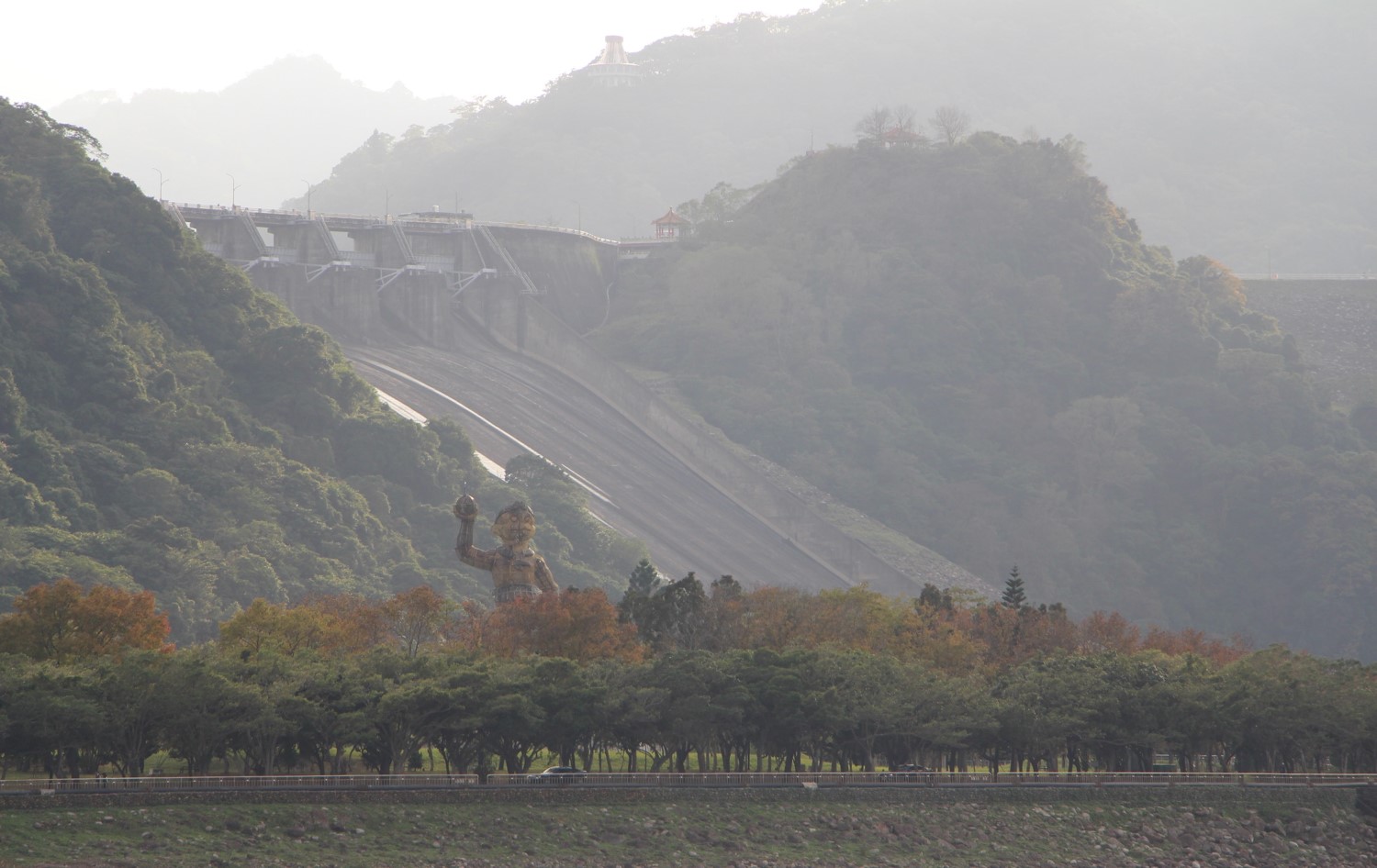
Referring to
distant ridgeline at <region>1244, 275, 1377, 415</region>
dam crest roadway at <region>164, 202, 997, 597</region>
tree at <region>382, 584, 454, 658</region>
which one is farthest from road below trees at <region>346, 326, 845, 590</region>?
distant ridgeline at <region>1244, 275, 1377, 415</region>

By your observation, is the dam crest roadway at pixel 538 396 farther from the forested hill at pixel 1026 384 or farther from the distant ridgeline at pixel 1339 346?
the distant ridgeline at pixel 1339 346

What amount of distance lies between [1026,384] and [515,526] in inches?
4258

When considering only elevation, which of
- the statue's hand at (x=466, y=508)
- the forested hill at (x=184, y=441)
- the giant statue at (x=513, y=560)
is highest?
the forested hill at (x=184, y=441)

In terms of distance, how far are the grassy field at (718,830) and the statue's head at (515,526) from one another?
1928 centimetres

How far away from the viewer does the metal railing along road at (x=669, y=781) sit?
5575 centimetres

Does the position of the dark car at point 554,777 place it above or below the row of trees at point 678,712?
below

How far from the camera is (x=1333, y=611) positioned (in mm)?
158250

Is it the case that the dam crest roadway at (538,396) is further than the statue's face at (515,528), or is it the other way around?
the dam crest roadway at (538,396)

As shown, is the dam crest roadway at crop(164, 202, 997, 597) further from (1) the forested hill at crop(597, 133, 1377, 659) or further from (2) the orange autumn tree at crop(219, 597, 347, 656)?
(2) the orange autumn tree at crop(219, 597, 347, 656)

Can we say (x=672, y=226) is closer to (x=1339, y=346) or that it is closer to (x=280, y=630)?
(x=1339, y=346)

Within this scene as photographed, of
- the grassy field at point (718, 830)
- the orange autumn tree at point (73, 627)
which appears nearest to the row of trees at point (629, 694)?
the orange autumn tree at point (73, 627)

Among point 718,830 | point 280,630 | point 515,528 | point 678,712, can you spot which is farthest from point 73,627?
point 718,830

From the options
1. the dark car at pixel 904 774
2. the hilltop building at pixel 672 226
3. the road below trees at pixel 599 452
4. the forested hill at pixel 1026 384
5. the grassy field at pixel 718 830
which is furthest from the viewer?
the hilltop building at pixel 672 226

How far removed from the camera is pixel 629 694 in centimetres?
6962
